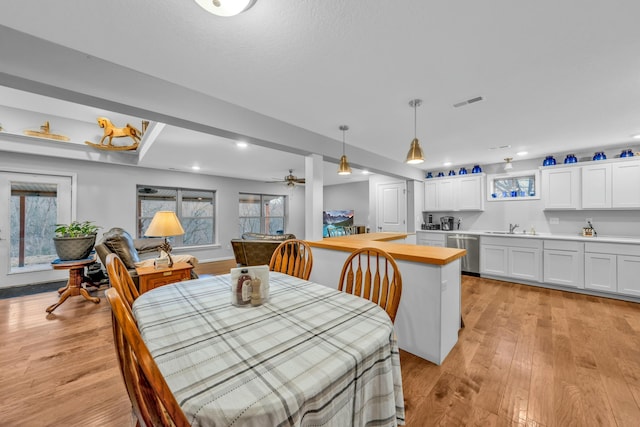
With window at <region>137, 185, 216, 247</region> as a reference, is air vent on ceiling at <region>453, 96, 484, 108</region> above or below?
above

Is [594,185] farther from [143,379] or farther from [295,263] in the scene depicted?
[143,379]

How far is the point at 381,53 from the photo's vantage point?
166 cm

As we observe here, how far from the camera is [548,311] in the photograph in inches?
125

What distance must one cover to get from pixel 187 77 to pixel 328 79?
3.64ft

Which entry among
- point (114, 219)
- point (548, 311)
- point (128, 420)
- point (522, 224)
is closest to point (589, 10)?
point (548, 311)

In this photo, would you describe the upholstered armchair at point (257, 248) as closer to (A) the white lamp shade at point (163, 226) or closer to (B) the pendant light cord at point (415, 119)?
(A) the white lamp shade at point (163, 226)

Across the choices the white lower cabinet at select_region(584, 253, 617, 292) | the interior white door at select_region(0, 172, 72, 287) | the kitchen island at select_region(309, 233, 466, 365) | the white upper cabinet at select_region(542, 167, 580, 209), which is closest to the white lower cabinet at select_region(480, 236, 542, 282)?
the white lower cabinet at select_region(584, 253, 617, 292)

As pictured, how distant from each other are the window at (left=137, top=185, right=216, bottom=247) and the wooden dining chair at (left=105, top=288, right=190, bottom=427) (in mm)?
6090

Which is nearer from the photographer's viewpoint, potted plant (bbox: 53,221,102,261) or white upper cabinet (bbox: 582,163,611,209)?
potted plant (bbox: 53,221,102,261)

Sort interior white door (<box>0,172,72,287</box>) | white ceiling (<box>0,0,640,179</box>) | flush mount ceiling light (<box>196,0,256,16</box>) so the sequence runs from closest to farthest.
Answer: flush mount ceiling light (<box>196,0,256,16</box>) → white ceiling (<box>0,0,640,179</box>) → interior white door (<box>0,172,72,287</box>)

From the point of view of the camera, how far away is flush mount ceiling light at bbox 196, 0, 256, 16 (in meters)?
1.20

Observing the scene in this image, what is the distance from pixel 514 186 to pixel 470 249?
1.57m

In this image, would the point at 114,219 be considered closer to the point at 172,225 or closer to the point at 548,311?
the point at 172,225

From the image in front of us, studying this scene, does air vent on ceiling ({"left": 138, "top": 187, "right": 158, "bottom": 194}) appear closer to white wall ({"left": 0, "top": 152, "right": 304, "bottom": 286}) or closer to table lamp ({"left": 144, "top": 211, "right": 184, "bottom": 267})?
white wall ({"left": 0, "top": 152, "right": 304, "bottom": 286})
